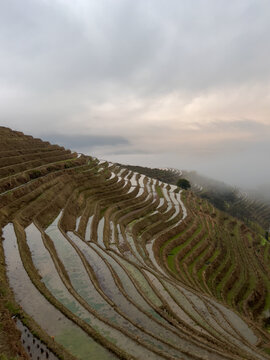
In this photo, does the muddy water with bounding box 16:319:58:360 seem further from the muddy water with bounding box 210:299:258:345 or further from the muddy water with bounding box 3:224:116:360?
the muddy water with bounding box 210:299:258:345

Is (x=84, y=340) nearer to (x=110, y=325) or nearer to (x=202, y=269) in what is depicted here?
(x=110, y=325)

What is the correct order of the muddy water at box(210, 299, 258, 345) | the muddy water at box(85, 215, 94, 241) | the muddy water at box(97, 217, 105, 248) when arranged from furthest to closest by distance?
the muddy water at box(85, 215, 94, 241) < the muddy water at box(97, 217, 105, 248) < the muddy water at box(210, 299, 258, 345)

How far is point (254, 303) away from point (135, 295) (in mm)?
26725

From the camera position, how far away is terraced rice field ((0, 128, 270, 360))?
1370 centimetres

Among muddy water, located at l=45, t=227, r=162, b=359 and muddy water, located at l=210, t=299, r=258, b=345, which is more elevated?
muddy water, located at l=45, t=227, r=162, b=359

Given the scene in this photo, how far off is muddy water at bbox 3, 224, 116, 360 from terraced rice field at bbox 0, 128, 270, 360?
7 cm

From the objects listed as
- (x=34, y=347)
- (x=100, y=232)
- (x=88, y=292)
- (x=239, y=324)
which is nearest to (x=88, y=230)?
(x=100, y=232)

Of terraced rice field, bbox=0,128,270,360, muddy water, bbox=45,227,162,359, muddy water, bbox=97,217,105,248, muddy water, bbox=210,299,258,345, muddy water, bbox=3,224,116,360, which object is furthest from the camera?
muddy water, bbox=97,217,105,248

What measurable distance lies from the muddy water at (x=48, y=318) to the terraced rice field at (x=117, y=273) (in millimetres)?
70

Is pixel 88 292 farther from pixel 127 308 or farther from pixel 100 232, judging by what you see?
pixel 100 232

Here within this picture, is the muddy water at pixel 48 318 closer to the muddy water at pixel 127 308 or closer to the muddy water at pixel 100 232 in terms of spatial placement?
the muddy water at pixel 127 308

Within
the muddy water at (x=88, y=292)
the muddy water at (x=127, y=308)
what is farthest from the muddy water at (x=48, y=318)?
the muddy water at (x=127, y=308)

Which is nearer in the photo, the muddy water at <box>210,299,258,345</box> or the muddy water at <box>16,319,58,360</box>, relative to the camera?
the muddy water at <box>16,319,58,360</box>

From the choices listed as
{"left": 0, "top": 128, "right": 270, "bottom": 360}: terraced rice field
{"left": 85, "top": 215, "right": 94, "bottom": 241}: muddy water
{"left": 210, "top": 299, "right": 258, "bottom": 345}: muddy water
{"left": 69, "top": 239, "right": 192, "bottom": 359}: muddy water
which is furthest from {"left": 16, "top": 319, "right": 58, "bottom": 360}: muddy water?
{"left": 85, "top": 215, "right": 94, "bottom": 241}: muddy water
